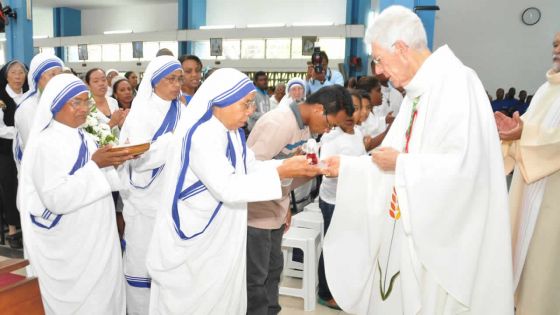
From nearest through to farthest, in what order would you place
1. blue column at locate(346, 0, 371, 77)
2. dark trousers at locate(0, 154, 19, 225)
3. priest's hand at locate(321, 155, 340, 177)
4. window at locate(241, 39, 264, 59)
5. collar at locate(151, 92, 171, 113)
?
priest's hand at locate(321, 155, 340, 177), collar at locate(151, 92, 171, 113), dark trousers at locate(0, 154, 19, 225), blue column at locate(346, 0, 371, 77), window at locate(241, 39, 264, 59)

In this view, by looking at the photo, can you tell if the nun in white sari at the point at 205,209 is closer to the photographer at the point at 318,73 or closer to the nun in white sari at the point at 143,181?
the nun in white sari at the point at 143,181

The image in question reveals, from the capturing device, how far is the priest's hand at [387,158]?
2.02 m

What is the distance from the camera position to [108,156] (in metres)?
2.56

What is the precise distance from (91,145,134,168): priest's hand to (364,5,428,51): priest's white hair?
59.8 inches

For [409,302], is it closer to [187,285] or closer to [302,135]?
[187,285]

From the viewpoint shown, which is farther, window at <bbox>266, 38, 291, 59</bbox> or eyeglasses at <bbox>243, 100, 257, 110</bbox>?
window at <bbox>266, 38, 291, 59</bbox>

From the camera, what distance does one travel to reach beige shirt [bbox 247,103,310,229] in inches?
109

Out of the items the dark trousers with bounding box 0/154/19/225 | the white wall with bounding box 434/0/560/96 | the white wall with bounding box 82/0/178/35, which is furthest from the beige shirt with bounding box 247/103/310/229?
the white wall with bounding box 82/0/178/35

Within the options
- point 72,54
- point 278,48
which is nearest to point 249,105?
point 278,48

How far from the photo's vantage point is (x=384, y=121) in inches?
221

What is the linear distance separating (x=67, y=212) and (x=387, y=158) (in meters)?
1.73

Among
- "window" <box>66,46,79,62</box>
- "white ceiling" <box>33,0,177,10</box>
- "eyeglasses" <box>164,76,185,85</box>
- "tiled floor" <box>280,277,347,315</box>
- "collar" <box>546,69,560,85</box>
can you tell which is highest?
"white ceiling" <box>33,0,177,10</box>

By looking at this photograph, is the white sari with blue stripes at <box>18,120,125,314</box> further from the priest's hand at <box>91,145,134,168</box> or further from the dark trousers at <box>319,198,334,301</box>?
the dark trousers at <box>319,198,334,301</box>

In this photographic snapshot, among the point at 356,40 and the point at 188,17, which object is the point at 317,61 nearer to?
the point at 356,40
